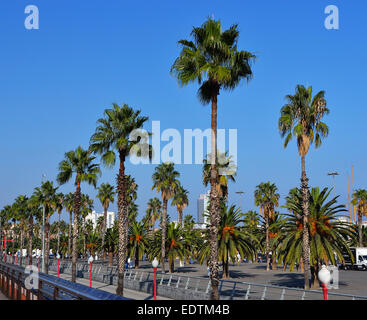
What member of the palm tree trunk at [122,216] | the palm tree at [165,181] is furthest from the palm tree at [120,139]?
the palm tree at [165,181]

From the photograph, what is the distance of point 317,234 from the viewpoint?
3247 cm

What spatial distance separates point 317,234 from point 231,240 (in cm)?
912

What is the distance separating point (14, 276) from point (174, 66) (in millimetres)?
12307

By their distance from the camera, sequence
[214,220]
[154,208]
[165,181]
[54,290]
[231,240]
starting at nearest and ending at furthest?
[54,290] < [214,220] < [231,240] < [165,181] < [154,208]

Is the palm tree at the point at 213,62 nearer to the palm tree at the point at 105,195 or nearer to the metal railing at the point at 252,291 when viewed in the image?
the metal railing at the point at 252,291

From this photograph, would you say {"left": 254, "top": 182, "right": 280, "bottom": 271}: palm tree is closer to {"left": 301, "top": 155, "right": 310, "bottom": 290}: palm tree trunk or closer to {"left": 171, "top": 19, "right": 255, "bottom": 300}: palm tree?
{"left": 301, "top": 155, "right": 310, "bottom": 290}: palm tree trunk

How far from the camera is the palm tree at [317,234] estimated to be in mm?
31797

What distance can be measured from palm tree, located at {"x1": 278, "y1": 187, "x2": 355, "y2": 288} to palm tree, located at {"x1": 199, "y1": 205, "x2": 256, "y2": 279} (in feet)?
17.6

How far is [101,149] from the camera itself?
29.5 metres

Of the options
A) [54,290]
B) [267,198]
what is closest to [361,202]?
[267,198]

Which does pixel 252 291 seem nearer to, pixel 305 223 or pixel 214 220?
pixel 214 220

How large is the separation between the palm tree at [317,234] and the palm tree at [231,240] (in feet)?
17.6

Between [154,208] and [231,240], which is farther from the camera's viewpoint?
[154,208]
